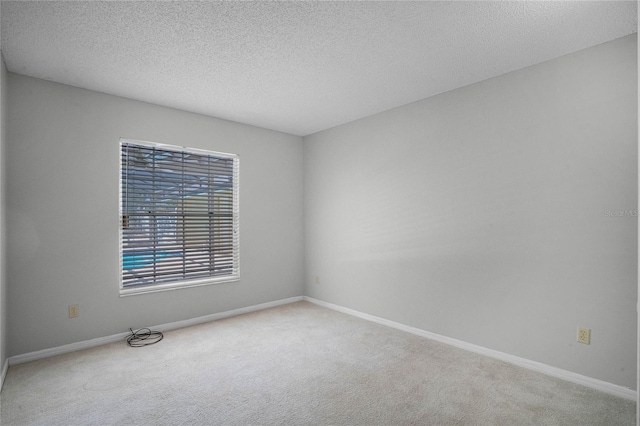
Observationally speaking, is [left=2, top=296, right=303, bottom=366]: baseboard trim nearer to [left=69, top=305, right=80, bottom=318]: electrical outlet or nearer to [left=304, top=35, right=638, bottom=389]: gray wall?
[left=69, top=305, right=80, bottom=318]: electrical outlet

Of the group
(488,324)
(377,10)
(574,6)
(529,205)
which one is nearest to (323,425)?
(488,324)

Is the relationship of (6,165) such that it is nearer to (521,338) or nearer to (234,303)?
(234,303)

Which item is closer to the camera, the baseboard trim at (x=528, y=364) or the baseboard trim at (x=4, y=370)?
the baseboard trim at (x=528, y=364)

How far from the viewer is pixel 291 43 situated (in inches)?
94.7

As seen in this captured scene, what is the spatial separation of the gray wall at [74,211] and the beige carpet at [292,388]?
0.40 metres

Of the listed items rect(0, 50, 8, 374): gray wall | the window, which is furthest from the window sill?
rect(0, 50, 8, 374): gray wall

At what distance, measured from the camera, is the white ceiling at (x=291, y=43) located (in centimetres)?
203

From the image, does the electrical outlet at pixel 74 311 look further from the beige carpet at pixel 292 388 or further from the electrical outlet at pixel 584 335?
the electrical outlet at pixel 584 335

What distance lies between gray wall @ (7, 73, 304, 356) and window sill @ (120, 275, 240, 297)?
6cm

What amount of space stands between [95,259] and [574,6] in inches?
172

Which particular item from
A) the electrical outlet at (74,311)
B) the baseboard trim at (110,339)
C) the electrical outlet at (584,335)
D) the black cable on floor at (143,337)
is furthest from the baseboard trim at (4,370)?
the electrical outlet at (584,335)

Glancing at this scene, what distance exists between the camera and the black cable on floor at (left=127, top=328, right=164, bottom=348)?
10.6 feet

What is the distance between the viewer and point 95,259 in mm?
3225

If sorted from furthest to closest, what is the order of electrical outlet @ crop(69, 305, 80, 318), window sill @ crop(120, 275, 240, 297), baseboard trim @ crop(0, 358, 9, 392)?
window sill @ crop(120, 275, 240, 297), electrical outlet @ crop(69, 305, 80, 318), baseboard trim @ crop(0, 358, 9, 392)
